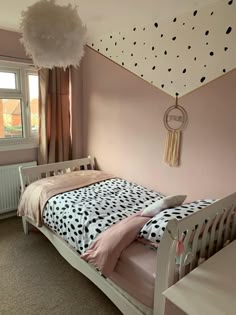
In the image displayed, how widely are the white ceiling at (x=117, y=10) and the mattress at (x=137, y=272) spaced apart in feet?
6.62

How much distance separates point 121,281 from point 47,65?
1548mm

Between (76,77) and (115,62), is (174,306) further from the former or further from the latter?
(76,77)

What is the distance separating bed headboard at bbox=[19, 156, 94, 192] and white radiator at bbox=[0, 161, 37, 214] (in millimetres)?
276

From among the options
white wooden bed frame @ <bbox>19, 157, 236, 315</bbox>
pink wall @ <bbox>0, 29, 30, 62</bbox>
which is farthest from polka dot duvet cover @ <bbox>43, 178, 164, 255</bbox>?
pink wall @ <bbox>0, 29, 30, 62</bbox>

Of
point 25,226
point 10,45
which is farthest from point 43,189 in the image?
point 10,45

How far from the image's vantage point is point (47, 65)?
5.48ft

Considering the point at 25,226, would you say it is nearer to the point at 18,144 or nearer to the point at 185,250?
the point at 18,144

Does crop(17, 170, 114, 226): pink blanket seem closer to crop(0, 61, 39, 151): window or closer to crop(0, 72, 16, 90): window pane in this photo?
crop(0, 61, 39, 151): window

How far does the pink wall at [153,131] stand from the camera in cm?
222

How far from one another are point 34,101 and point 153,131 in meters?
1.80

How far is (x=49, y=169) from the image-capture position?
10.2 feet

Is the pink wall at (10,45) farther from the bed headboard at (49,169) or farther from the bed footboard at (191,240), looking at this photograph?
the bed footboard at (191,240)

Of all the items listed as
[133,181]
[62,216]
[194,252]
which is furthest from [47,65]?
[133,181]

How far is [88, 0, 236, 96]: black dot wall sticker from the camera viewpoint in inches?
82.6
